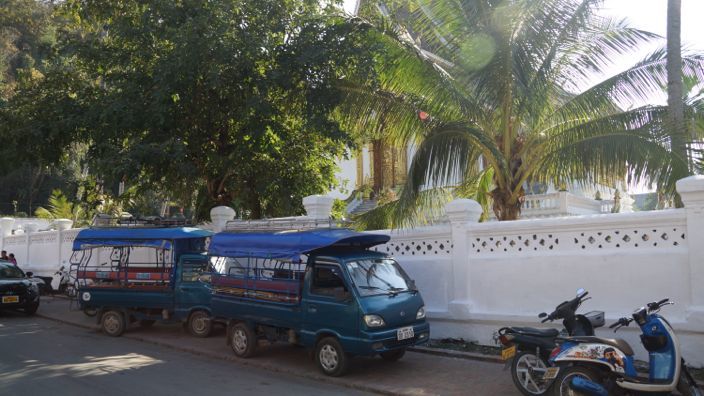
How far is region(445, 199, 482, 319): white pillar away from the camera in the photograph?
977cm

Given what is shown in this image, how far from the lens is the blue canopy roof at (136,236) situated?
1194 cm

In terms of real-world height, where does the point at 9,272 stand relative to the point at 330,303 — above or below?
above

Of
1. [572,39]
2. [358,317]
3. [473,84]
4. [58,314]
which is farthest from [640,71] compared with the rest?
[58,314]

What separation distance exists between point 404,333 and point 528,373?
186 cm

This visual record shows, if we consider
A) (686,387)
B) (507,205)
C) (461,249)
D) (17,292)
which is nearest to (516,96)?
(507,205)

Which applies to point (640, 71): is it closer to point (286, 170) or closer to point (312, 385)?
point (312, 385)

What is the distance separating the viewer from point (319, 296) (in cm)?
851

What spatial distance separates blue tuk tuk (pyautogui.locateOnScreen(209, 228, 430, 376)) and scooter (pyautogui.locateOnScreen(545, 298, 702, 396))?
2.50 meters

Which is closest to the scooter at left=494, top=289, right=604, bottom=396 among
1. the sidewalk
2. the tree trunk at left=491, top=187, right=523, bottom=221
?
the sidewalk

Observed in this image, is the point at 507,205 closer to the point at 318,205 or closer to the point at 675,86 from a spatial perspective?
the point at 675,86

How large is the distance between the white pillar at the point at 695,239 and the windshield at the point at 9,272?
53.0 ft

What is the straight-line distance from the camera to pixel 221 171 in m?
14.6

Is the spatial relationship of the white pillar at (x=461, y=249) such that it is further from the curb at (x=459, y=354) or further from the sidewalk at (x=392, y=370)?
the sidewalk at (x=392, y=370)

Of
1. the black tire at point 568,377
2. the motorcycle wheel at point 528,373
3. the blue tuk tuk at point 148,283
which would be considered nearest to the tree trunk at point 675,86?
the motorcycle wheel at point 528,373
